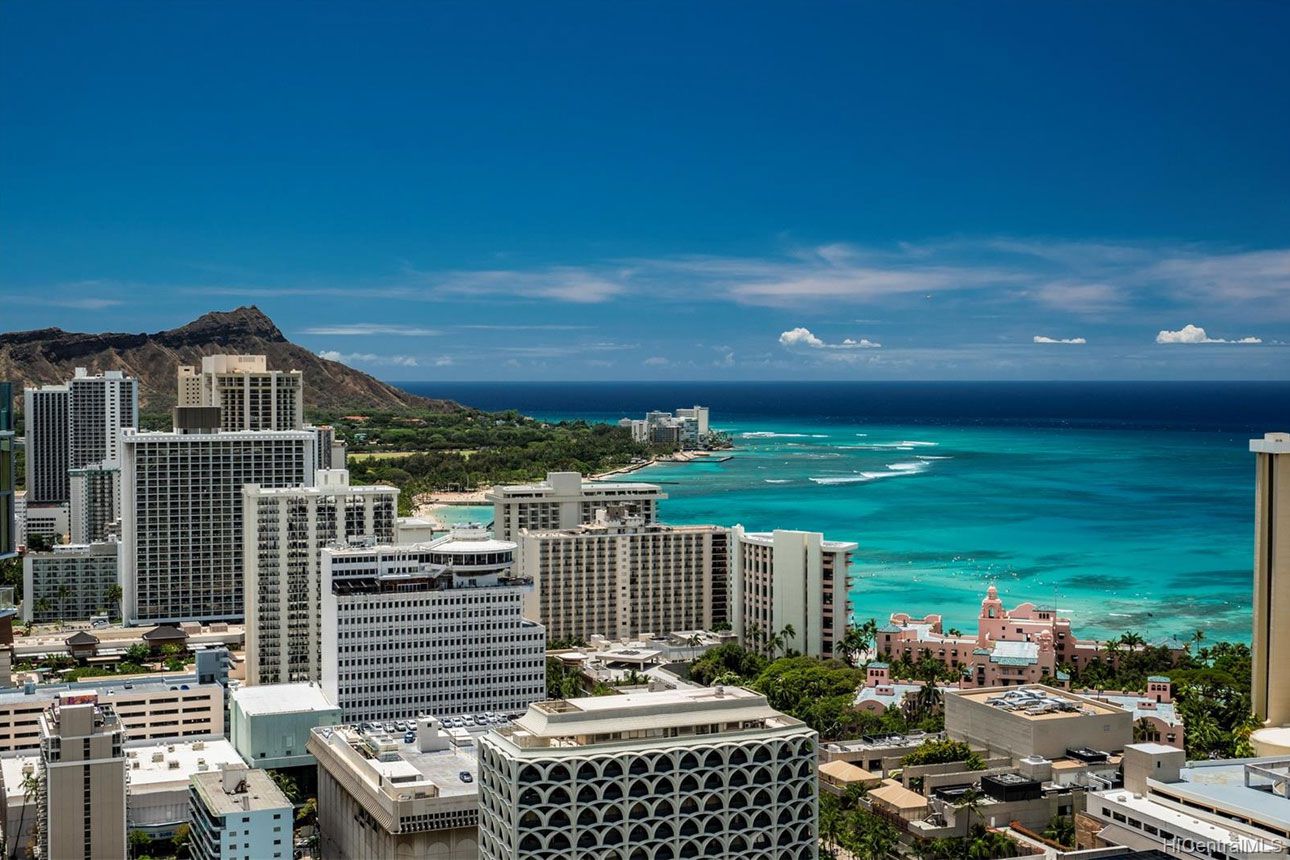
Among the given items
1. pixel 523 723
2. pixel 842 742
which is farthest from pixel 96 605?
pixel 523 723

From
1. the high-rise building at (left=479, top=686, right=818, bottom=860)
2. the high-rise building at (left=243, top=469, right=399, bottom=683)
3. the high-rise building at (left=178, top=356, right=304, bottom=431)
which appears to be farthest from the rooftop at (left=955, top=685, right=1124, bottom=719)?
Result: the high-rise building at (left=178, top=356, right=304, bottom=431)

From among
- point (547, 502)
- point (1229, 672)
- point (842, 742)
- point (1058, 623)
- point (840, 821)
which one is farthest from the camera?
point (547, 502)

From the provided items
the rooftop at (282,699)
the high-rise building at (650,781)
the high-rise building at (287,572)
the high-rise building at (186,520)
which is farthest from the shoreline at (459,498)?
the high-rise building at (650,781)

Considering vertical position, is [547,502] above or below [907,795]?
above

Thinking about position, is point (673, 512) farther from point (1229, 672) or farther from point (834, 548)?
point (1229, 672)

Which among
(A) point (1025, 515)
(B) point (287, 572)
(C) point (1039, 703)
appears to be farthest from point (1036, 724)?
(A) point (1025, 515)

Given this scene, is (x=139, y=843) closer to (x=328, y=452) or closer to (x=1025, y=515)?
(x=328, y=452)
